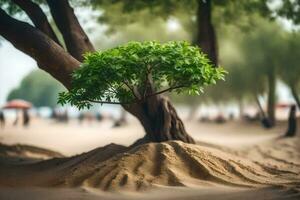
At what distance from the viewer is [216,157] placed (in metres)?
12.0

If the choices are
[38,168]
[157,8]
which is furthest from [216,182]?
[157,8]

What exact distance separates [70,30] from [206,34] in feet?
18.2

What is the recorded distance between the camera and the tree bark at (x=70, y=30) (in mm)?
14625

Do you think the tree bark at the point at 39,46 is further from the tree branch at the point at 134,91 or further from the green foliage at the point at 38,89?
the green foliage at the point at 38,89

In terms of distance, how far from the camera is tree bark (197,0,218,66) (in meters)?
17.4

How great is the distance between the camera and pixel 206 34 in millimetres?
17703

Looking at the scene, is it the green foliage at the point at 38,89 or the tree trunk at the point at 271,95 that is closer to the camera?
the tree trunk at the point at 271,95

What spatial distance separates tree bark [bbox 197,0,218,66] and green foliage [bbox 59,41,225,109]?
6104 mm

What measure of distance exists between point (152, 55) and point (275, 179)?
413 cm

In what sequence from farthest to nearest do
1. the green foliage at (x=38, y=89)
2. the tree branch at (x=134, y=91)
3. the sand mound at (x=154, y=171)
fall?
the green foliage at (x=38, y=89) → the tree branch at (x=134, y=91) → the sand mound at (x=154, y=171)

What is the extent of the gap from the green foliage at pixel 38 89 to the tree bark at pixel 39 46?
234 feet

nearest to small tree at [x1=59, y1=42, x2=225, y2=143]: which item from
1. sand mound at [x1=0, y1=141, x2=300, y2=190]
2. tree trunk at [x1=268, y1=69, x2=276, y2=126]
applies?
sand mound at [x1=0, y1=141, x2=300, y2=190]

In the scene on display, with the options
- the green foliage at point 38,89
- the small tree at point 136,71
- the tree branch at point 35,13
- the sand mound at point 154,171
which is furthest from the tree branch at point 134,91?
the green foliage at point 38,89

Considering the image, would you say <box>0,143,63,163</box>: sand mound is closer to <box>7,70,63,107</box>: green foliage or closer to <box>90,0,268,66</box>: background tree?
<box>90,0,268,66</box>: background tree
